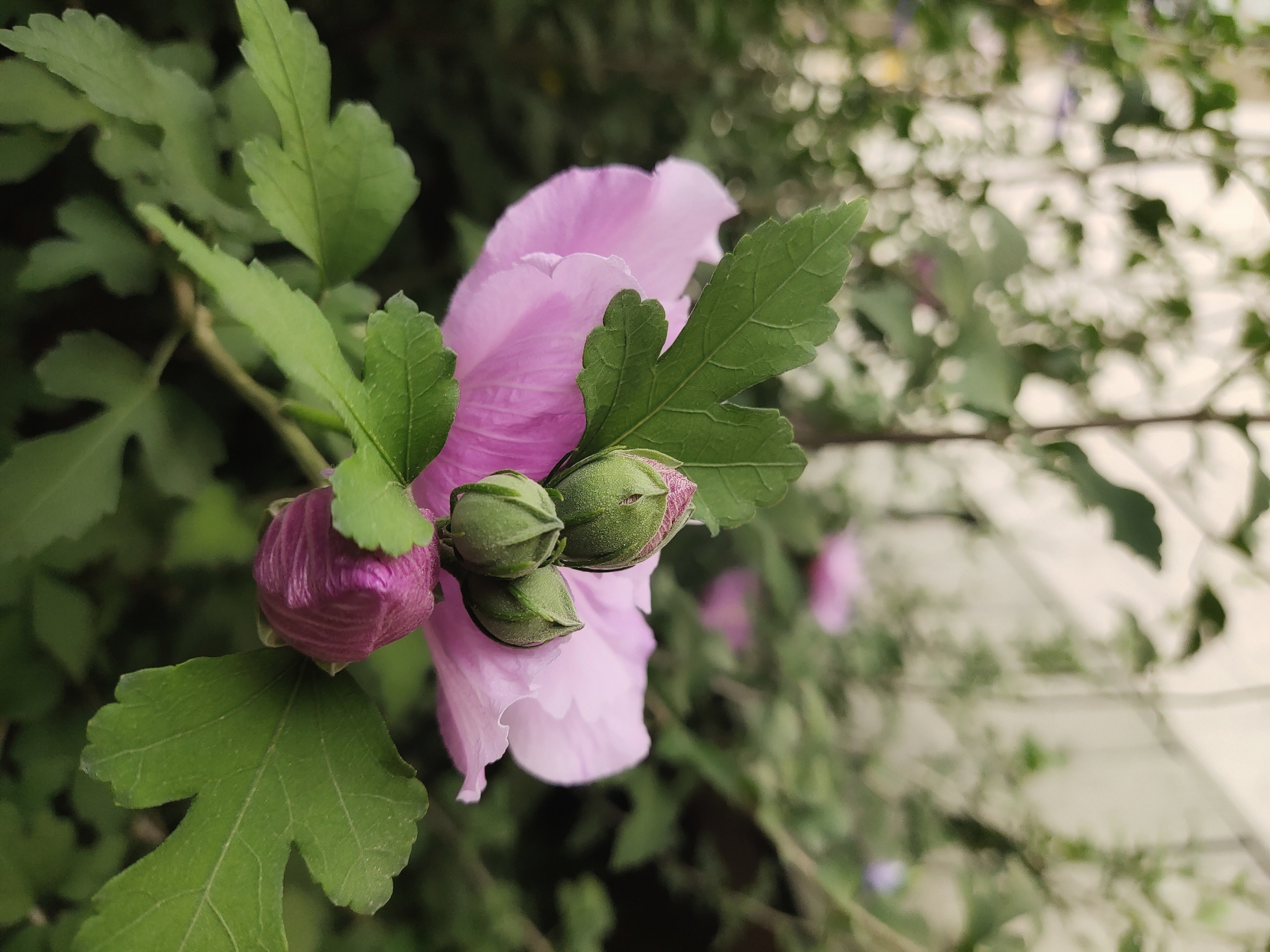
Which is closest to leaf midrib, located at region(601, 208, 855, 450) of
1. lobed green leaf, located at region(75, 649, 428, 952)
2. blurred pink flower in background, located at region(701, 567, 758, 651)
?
lobed green leaf, located at region(75, 649, 428, 952)

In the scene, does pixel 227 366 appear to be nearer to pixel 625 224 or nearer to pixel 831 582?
pixel 625 224

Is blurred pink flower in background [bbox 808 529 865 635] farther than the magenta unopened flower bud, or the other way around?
blurred pink flower in background [bbox 808 529 865 635]

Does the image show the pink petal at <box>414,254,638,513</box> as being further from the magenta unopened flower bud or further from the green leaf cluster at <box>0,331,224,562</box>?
the green leaf cluster at <box>0,331,224,562</box>

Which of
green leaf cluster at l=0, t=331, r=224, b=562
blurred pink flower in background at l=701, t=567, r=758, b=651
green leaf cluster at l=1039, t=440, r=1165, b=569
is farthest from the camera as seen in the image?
blurred pink flower in background at l=701, t=567, r=758, b=651

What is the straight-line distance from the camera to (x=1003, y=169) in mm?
1062

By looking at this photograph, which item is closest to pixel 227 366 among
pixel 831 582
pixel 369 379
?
pixel 369 379

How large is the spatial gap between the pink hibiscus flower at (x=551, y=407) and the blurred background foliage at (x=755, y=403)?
11 cm

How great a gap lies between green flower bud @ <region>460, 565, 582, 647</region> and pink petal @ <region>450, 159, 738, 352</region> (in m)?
0.08

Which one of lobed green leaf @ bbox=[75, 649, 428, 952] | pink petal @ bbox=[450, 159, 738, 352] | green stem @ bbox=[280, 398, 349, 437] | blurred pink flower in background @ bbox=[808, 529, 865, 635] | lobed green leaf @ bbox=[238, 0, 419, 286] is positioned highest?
lobed green leaf @ bbox=[238, 0, 419, 286]

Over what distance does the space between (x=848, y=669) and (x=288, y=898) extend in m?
0.70

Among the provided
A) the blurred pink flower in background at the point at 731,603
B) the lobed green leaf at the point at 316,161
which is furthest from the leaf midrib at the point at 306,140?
the blurred pink flower in background at the point at 731,603

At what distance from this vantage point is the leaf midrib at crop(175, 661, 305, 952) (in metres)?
0.19

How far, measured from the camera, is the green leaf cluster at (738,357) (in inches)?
8.2

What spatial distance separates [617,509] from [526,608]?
0.03 m
